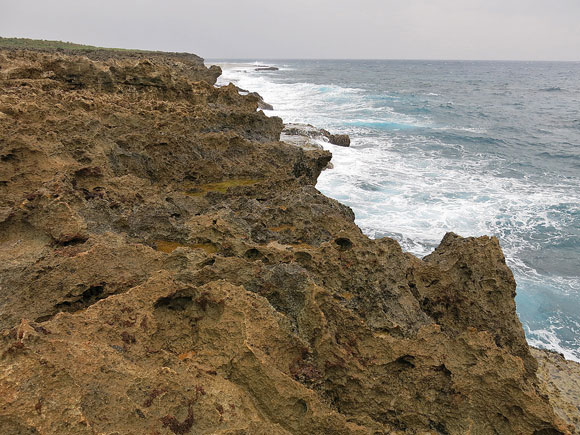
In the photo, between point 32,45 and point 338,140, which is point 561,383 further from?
point 32,45

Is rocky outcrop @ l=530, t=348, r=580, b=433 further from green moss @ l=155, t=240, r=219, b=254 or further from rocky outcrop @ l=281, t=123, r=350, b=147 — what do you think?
rocky outcrop @ l=281, t=123, r=350, b=147

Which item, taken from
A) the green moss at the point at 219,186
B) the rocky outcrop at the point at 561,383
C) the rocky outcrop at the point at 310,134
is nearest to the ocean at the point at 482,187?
the rocky outcrop at the point at 310,134

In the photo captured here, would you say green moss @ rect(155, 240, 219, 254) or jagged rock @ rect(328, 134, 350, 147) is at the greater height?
green moss @ rect(155, 240, 219, 254)

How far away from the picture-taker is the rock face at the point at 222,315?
3131mm

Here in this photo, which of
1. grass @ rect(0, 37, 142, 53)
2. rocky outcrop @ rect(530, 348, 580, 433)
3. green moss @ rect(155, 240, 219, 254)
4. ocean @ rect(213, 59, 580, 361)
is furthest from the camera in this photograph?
grass @ rect(0, 37, 142, 53)

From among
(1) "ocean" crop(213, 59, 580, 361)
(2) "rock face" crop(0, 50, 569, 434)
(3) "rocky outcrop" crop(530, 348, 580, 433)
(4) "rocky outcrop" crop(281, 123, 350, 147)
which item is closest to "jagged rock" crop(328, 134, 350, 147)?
(4) "rocky outcrop" crop(281, 123, 350, 147)

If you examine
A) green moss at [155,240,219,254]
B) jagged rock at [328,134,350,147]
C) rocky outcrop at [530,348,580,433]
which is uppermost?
green moss at [155,240,219,254]

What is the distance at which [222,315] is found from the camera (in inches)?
158

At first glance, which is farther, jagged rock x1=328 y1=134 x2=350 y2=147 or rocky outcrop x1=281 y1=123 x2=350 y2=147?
jagged rock x1=328 y1=134 x2=350 y2=147

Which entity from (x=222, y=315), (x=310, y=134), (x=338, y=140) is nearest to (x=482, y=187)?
(x=338, y=140)

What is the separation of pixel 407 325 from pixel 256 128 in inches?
376

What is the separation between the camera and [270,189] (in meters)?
9.34

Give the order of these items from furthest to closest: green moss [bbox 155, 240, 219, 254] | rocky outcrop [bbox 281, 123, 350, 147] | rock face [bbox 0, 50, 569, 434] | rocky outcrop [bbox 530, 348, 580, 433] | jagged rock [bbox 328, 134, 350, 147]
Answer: jagged rock [bbox 328, 134, 350, 147], rocky outcrop [bbox 281, 123, 350, 147], rocky outcrop [bbox 530, 348, 580, 433], green moss [bbox 155, 240, 219, 254], rock face [bbox 0, 50, 569, 434]

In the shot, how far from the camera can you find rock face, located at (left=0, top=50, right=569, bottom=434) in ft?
10.3
